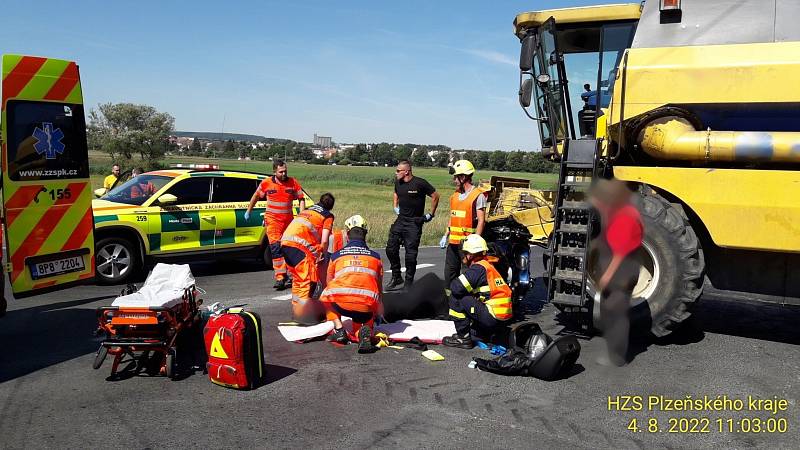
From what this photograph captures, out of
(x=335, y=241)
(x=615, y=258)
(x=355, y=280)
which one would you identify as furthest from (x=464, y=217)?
(x=615, y=258)

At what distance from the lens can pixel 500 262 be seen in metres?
7.12

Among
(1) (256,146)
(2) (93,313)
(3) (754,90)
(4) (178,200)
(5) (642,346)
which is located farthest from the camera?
(1) (256,146)

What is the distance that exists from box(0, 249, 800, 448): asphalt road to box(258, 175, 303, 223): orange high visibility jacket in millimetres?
2942

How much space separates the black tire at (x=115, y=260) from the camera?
8672 mm

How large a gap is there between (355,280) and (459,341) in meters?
1.15

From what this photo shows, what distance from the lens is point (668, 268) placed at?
580 cm

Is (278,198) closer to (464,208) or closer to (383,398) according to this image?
(464,208)

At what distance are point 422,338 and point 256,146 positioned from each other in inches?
1784

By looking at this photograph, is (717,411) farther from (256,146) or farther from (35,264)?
(256,146)

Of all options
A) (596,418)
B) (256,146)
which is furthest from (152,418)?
(256,146)

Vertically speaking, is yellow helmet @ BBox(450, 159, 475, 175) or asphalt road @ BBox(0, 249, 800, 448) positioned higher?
yellow helmet @ BBox(450, 159, 475, 175)

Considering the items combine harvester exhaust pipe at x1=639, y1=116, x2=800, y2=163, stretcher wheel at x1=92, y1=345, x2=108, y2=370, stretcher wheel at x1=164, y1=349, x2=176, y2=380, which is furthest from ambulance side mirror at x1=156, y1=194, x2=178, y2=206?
combine harvester exhaust pipe at x1=639, y1=116, x2=800, y2=163

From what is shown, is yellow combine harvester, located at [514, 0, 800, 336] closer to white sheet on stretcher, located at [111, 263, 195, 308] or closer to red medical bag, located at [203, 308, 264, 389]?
red medical bag, located at [203, 308, 264, 389]

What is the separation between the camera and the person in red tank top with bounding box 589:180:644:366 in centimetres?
561
